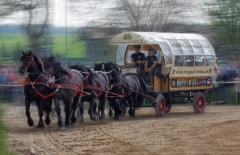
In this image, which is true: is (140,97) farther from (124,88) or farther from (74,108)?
(74,108)

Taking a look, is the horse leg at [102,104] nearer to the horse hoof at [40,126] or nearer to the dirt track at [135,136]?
the dirt track at [135,136]

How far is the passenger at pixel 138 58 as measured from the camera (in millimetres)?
20734

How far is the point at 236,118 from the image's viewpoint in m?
19.5

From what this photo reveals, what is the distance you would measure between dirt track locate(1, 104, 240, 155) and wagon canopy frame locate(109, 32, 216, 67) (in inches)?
85.2

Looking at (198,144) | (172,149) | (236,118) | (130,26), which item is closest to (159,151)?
(172,149)

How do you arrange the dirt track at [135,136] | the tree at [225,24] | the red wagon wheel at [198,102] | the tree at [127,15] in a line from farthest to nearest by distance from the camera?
1. the tree at [225,24]
2. the tree at [127,15]
3. the red wagon wheel at [198,102]
4. the dirt track at [135,136]

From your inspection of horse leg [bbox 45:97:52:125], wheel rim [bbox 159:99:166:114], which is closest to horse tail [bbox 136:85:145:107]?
wheel rim [bbox 159:99:166:114]

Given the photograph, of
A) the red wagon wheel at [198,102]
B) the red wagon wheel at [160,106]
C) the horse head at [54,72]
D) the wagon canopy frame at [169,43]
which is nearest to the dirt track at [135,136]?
the red wagon wheel at [160,106]

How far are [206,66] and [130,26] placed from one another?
723 cm

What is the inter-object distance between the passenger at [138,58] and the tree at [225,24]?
11.0m

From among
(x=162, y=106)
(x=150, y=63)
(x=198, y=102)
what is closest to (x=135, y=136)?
(x=162, y=106)

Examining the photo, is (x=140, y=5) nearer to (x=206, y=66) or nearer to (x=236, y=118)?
(x=206, y=66)

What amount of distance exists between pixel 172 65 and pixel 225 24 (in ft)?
38.0

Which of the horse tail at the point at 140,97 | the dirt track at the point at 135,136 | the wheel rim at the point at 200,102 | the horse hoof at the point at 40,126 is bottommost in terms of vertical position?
the dirt track at the point at 135,136
